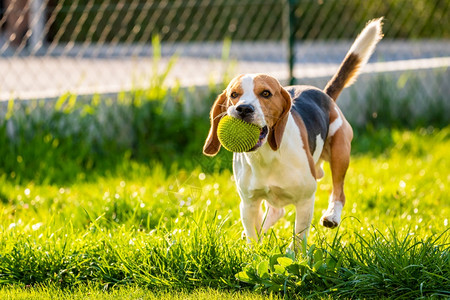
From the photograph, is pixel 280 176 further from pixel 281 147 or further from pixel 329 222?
pixel 329 222

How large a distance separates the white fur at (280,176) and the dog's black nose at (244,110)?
333 millimetres

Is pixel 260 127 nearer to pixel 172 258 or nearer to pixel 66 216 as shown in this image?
pixel 172 258

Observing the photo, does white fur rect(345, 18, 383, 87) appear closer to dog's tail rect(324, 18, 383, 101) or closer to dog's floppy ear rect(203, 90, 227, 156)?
dog's tail rect(324, 18, 383, 101)

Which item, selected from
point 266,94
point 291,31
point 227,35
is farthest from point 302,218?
point 227,35

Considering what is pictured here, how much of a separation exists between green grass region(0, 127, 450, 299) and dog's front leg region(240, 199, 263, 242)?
0.06 metres

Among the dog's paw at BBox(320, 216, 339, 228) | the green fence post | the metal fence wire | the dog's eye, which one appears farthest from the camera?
the metal fence wire

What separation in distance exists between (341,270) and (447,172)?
279 cm

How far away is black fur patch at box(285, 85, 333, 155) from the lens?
3.84 m

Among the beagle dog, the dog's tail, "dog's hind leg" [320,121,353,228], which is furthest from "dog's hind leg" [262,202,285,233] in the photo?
the dog's tail

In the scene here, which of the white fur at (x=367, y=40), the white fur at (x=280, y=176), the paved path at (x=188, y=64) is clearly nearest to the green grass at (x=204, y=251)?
the white fur at (x=280, y=176)

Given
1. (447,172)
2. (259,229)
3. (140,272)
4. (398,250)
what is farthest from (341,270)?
(447,172)

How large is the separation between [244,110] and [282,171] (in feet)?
1.57

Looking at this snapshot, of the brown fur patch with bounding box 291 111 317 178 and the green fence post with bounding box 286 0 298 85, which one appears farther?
the green fence post with bounding box 286 0 298 85

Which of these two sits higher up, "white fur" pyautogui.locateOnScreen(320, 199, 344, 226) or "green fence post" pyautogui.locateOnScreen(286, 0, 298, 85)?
"green fence post" pyautogui.locateOnScreen(286, 0, 298, 85)
